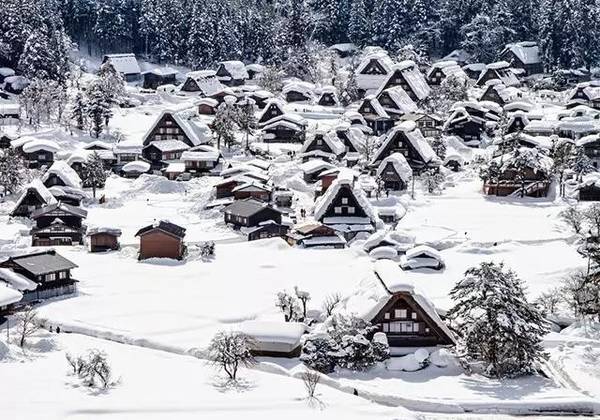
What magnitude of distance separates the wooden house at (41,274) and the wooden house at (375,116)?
119ft

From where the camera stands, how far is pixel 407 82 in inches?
2697

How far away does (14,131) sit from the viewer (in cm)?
5562

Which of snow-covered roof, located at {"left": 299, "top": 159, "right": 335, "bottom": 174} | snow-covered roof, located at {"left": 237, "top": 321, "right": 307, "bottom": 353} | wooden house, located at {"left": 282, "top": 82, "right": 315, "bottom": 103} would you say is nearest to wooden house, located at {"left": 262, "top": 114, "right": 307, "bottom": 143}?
snow-covered roof, located at {"left": 299, "top": 159, "right": 335, "bottom": 174}

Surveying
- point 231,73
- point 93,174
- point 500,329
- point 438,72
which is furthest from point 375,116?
point 500,329

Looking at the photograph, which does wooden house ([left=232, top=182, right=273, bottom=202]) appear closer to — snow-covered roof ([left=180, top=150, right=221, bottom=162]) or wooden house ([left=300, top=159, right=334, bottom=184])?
wooden house ([left=300, top=159, right=334, bottom=184])

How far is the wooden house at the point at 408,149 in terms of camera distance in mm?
50438

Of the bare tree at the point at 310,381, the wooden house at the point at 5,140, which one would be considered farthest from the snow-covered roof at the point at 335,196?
the wooden house at the point at 5,140

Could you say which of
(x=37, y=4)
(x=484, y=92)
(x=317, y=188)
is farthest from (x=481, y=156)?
(x=37, y=4)

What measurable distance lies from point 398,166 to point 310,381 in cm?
2711

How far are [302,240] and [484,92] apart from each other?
36.7 metres

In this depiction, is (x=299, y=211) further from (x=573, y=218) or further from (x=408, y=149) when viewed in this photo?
(x=573, y=218)

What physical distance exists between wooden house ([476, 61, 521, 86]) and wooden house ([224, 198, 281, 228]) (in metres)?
39.4

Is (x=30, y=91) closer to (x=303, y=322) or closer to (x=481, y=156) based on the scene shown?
(x=481, y=156)

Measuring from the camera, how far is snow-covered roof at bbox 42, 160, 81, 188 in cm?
4488
